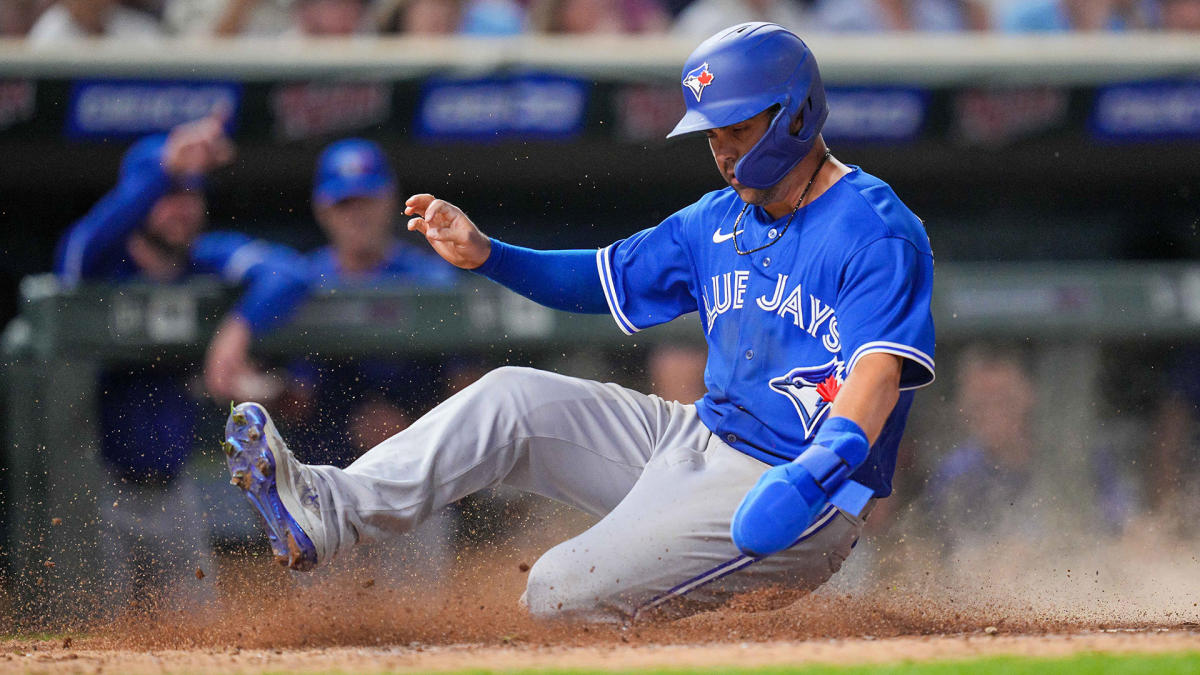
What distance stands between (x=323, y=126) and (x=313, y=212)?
452mm

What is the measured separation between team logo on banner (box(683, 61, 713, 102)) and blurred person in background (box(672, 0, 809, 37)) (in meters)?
3.46

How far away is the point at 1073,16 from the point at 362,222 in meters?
3.66

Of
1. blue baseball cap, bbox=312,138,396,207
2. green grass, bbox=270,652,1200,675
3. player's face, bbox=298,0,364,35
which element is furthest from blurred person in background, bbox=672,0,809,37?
green grass, bbox=270,652,1200,675

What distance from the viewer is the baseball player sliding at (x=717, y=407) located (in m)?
2.86

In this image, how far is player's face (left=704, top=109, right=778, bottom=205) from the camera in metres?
2.96

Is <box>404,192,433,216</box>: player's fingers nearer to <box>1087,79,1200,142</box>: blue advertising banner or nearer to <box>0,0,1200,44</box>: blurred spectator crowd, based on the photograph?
<box>0,0,1200,44</box>: blurred spectator crowd

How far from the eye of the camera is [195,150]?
545 centimetres

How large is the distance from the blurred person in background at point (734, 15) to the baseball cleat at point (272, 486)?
13.2 feet

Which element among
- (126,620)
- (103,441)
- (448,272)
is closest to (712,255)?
(126,620)

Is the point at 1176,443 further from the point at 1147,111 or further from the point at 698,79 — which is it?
the point at 698,79

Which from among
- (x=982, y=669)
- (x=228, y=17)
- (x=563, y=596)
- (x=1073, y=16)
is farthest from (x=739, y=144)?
(x=1073, y=16)

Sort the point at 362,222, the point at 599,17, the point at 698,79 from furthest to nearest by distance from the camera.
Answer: the point at 599,17, the point at 362,222, the point at 698,79

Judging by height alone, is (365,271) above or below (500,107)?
below

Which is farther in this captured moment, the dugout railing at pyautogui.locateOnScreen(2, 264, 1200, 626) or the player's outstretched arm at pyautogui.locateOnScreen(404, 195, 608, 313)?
the dugout railing at pyautogui.locateOnScreen(2, 264, 1200, 626)
